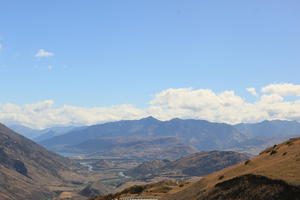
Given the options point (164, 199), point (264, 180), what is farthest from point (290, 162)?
point (164, 199)

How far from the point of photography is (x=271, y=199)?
138 feet

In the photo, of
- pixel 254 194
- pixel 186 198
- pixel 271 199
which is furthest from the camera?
pixel 186 198

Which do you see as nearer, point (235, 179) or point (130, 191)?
point (235, 179)

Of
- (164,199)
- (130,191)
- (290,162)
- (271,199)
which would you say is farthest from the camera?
(130,191)

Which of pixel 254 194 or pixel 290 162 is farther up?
pixel 290 162

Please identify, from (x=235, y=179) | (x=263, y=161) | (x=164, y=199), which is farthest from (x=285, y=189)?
(x=164, y=199)

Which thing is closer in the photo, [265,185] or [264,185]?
[265,185]

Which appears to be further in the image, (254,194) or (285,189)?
(254,194)

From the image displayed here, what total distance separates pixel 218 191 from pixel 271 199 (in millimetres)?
11546

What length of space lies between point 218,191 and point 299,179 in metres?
13.1

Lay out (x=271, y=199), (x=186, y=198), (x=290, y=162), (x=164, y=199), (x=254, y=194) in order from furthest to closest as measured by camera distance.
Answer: (x=164, y=199)
(x=186, y=198)
(x=290, y=162)
(x=254, y=194)
(x=271, y=199)

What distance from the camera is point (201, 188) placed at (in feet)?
208

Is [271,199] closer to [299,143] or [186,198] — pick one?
[186,198]

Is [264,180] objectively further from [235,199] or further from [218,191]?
[218,191]
